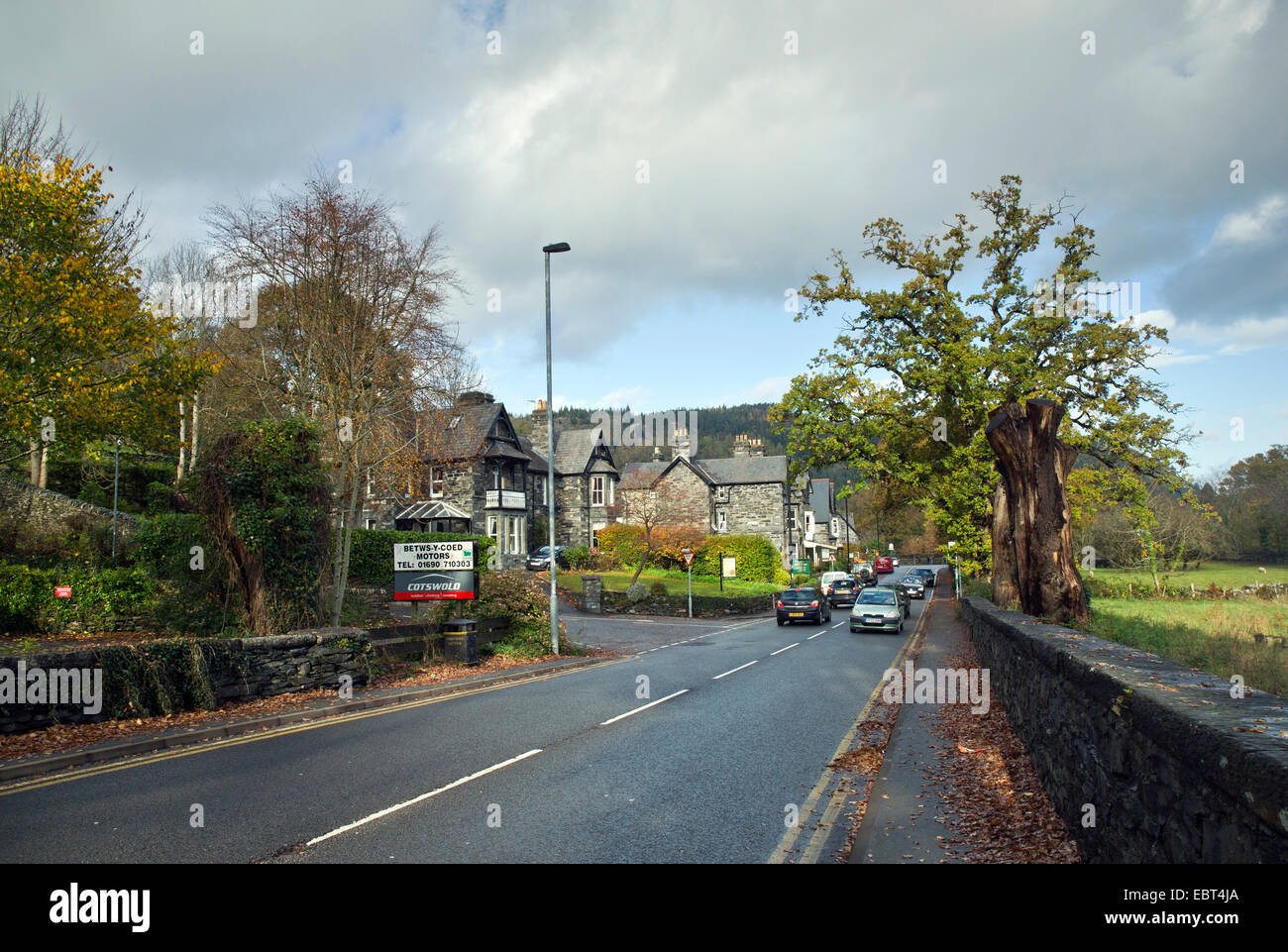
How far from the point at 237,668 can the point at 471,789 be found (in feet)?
20.8

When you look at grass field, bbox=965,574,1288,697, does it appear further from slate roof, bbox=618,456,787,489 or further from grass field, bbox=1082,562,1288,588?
slate roof, bbox=618,456,787,489

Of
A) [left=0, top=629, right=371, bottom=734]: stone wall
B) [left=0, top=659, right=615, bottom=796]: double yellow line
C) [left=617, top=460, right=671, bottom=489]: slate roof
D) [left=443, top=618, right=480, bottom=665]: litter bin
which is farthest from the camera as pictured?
[left=617, top=460, right=671, bottom=489]: slate roof

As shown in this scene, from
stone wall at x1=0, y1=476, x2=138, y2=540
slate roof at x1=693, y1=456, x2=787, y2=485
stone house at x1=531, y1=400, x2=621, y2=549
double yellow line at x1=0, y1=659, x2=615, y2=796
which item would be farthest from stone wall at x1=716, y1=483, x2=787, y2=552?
double yellow line at x1=0, y1=659, x2=615, y2=796

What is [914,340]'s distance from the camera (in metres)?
25.3

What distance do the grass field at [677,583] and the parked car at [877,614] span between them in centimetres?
1384

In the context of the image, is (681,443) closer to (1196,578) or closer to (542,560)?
(542,560)

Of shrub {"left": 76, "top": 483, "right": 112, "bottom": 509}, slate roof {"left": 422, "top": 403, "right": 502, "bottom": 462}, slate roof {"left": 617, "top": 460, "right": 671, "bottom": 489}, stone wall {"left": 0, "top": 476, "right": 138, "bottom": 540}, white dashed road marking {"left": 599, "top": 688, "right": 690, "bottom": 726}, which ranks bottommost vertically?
white dashed road marking {"left": 599, "top": 688, "right": 690, "bottom": 726}

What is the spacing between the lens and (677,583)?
1886 inches

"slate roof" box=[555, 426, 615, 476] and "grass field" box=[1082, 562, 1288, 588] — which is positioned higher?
"slate roof" box=[555, 426, 615, 476]

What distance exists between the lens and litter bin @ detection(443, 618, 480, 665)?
1714 cm

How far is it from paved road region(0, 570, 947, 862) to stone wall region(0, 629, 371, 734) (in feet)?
5.71

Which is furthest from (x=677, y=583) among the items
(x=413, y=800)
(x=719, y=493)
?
(x=413, y=800)
